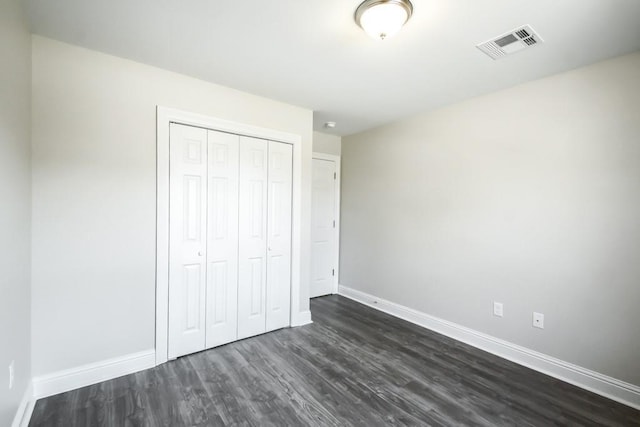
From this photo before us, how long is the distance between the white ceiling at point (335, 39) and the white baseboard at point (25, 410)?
2320 millimetres

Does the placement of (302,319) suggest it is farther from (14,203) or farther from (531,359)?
(14,203)

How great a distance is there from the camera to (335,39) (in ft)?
6.29

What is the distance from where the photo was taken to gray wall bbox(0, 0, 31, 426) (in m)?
1.40

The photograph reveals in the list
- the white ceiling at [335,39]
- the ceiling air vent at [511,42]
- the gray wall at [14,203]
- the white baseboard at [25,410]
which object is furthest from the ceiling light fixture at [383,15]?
the white baseboard at [25,410]

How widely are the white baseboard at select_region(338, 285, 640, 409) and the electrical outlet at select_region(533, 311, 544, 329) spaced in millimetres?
232

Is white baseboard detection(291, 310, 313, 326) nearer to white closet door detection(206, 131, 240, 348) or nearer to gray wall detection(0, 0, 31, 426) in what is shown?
white closet door detection(206, 131, 240, 348)

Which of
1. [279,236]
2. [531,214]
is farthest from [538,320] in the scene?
[279,236]

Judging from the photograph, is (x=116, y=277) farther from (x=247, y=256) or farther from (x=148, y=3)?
(x=148, y=3)

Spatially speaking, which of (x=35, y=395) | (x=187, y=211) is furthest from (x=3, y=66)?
(x=35, y=395)

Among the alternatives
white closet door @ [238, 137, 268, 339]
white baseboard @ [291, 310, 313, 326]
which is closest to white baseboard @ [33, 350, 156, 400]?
white closet door @ [238, 137, 268, 339]

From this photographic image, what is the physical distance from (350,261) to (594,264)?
2676 mm

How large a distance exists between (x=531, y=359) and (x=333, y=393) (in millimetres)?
1766

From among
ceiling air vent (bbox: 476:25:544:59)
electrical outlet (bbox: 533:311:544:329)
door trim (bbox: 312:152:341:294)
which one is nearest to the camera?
ceiling air vent (bbox: 476:25:544:59)

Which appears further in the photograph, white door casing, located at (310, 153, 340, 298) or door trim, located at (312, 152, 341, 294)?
door trim, located at (312, 152, 341, 294)
